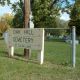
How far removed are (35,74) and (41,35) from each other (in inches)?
139

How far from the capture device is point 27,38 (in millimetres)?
16891

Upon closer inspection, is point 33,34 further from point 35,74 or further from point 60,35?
point 35,74

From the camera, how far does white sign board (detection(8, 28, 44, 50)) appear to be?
16000mm

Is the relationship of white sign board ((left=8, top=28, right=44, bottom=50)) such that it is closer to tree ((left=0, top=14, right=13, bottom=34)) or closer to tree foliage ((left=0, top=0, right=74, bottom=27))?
tree foliage ((left=0, top=0, right=74, bottom=27))

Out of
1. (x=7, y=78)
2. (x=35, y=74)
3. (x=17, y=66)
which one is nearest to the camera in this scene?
(x=7, y=78)

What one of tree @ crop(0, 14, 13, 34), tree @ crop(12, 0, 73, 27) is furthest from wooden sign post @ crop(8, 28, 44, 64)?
tree @ crop(0, 14, 13, 34)

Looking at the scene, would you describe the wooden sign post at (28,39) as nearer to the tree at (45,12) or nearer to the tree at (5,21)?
the tree at (45,12)

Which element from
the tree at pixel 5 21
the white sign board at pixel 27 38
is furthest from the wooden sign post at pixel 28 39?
the tree at pixel 5 21

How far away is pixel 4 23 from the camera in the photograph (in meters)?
117

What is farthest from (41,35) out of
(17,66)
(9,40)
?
(9,40)

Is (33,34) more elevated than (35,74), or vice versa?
(33,34)

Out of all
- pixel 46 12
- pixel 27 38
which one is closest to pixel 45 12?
pixel 46 12

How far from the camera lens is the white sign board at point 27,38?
1600 centimetres

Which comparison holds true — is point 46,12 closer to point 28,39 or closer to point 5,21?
point 28,39
